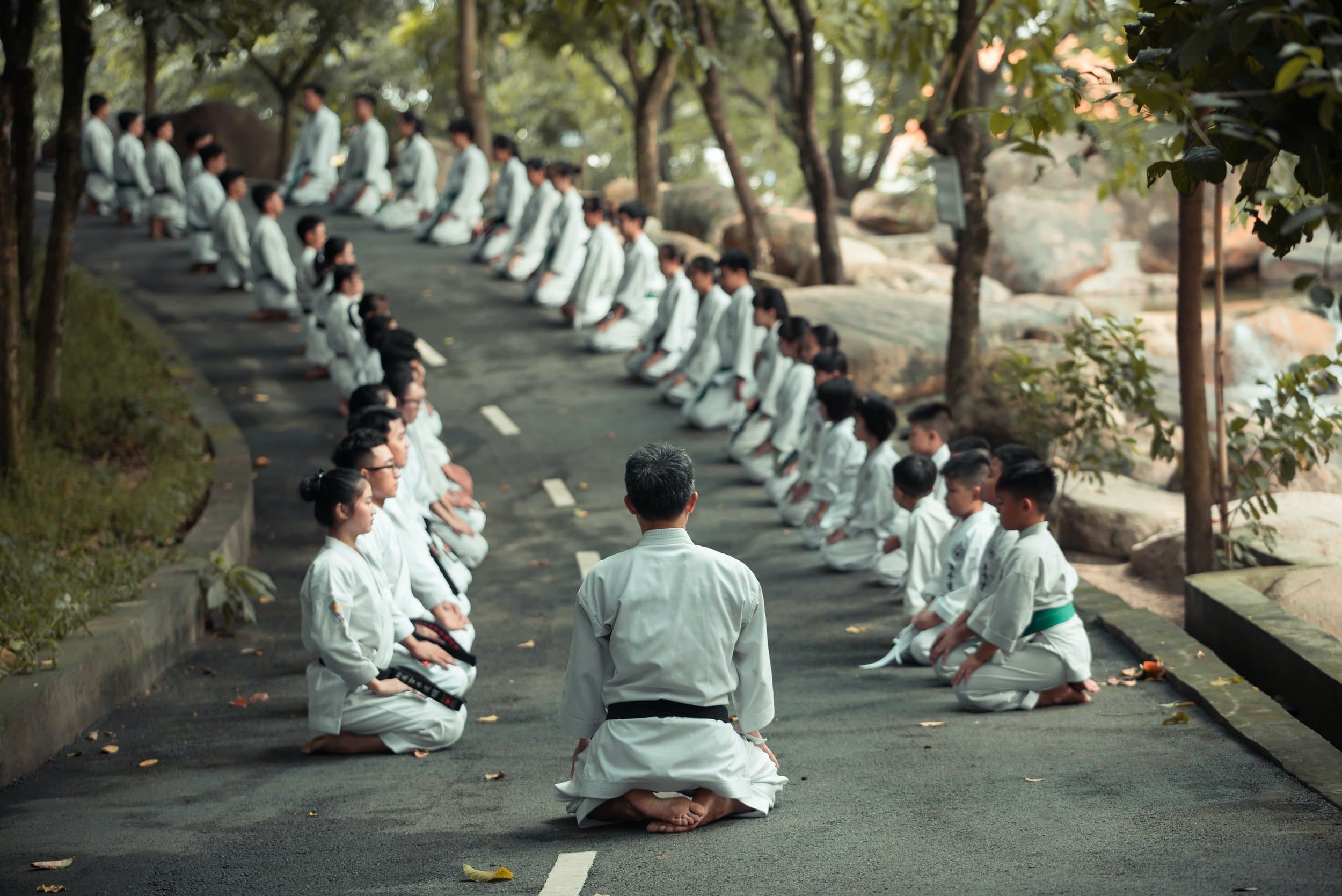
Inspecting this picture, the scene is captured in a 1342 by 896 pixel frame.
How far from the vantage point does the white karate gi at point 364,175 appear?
18.3 m

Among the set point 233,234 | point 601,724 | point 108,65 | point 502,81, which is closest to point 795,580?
point 601,724

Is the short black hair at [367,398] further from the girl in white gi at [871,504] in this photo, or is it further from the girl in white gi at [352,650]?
the girl in white gi at [871,504]

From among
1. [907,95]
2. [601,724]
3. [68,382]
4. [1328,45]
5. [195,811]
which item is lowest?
[195,811]

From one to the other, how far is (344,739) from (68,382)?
6.57 meters

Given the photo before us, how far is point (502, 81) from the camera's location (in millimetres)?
32500

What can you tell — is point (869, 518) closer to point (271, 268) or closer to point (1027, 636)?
point (1027, 636)

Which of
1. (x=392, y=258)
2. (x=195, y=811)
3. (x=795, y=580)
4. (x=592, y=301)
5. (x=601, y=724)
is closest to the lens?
(x=601, y=724)

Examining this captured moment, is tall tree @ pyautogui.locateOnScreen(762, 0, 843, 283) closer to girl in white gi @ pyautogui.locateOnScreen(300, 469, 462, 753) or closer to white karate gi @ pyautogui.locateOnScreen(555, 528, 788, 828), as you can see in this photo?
girl in white gi @ pyautogui.locateOnScreen(300, 469, 462, 753)

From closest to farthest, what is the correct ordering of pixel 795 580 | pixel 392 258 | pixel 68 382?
pixel 795 580 → pixel 68 382 → pixel 392 258

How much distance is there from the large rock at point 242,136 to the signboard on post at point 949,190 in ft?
53.3

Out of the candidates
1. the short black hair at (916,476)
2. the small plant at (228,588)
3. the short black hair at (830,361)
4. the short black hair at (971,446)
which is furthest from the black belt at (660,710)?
the short black hair at (830,361)

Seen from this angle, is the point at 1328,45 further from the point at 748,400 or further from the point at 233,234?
the point at 233,234

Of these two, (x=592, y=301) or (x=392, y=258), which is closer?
(x=592, y=301)

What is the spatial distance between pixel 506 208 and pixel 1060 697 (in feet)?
40.1
